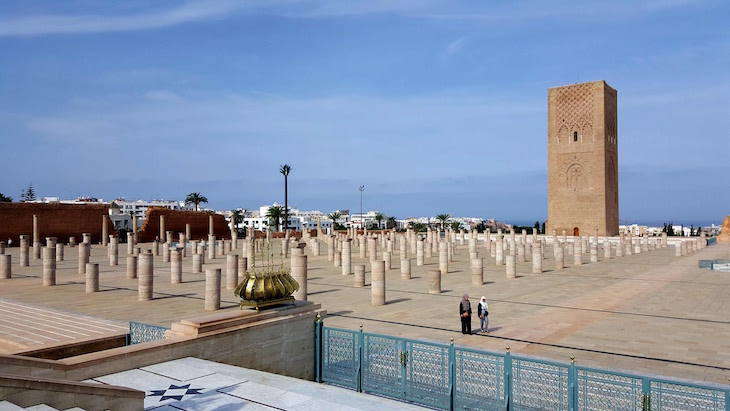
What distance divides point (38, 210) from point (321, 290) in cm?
3321

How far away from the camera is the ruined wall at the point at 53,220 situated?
→ 38.7m

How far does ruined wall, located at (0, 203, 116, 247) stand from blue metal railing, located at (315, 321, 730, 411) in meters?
39.2

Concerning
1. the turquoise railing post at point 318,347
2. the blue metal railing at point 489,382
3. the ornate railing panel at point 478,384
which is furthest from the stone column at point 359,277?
the ornate railing panel at point 478,384

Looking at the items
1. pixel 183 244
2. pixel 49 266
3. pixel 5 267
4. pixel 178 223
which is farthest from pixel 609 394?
pixel 178 223

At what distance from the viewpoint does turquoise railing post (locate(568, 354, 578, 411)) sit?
580cm

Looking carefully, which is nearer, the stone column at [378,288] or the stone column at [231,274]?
the stone column at [378,288]

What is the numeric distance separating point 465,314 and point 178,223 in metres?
41.8

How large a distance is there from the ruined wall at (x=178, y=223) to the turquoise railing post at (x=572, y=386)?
41.5 meters

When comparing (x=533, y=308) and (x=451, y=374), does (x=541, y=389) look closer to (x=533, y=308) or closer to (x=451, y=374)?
(x=451, y=374)

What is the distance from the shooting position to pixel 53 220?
41312 millimetres

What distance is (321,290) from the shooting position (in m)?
16.9

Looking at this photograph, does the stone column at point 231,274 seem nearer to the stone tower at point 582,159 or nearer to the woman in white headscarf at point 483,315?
the woman in white headscarf at point 483,315

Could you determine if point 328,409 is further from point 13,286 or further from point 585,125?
point 585,125

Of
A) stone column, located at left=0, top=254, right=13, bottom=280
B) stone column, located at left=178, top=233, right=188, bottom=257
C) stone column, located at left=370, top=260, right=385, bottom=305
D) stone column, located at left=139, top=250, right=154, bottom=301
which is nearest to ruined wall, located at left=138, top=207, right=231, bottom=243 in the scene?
stone column, located at left=178, top=233, right=188, bottom=257
